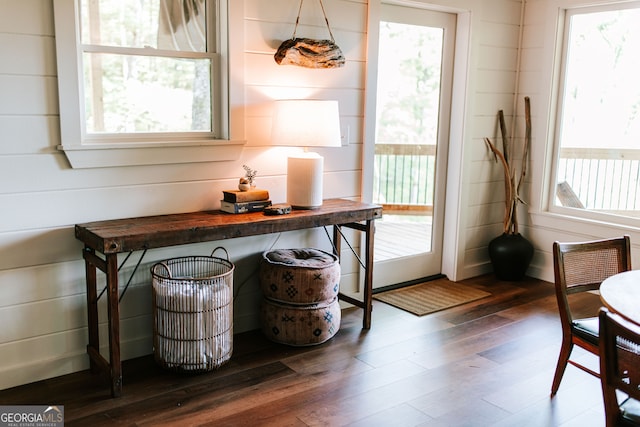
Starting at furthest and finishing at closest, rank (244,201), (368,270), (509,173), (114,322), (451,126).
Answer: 1. (509,173)
2. (451,126)
3. (368,270)
4. (244,201)
5. (114,322)

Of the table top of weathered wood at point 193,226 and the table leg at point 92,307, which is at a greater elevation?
the table top of weathered wood at point 193,226

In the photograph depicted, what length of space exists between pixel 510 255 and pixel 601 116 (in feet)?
4.05

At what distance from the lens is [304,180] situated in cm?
342

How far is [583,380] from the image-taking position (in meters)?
3.08

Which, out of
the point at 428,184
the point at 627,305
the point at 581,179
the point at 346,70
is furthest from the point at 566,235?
the point at 627,305

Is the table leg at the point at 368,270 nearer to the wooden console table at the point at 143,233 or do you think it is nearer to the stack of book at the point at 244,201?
the wooden console table at the point at 143,233

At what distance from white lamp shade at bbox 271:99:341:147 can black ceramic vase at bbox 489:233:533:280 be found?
203 centimetres

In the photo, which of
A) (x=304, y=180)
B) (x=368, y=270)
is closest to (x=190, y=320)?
(x=304, y=180)

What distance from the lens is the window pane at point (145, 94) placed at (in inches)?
118

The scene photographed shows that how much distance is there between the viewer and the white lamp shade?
3311 mm

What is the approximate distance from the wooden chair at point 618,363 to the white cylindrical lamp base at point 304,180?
6.34ft

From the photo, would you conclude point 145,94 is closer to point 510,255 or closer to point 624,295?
point 624,295

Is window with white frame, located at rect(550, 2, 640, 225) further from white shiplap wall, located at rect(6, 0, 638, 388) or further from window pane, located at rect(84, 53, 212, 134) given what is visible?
window pane, located at rect(84, 53, 212, 134)

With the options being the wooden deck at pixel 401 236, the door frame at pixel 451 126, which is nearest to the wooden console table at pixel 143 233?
the door frame at pixel 451 126
